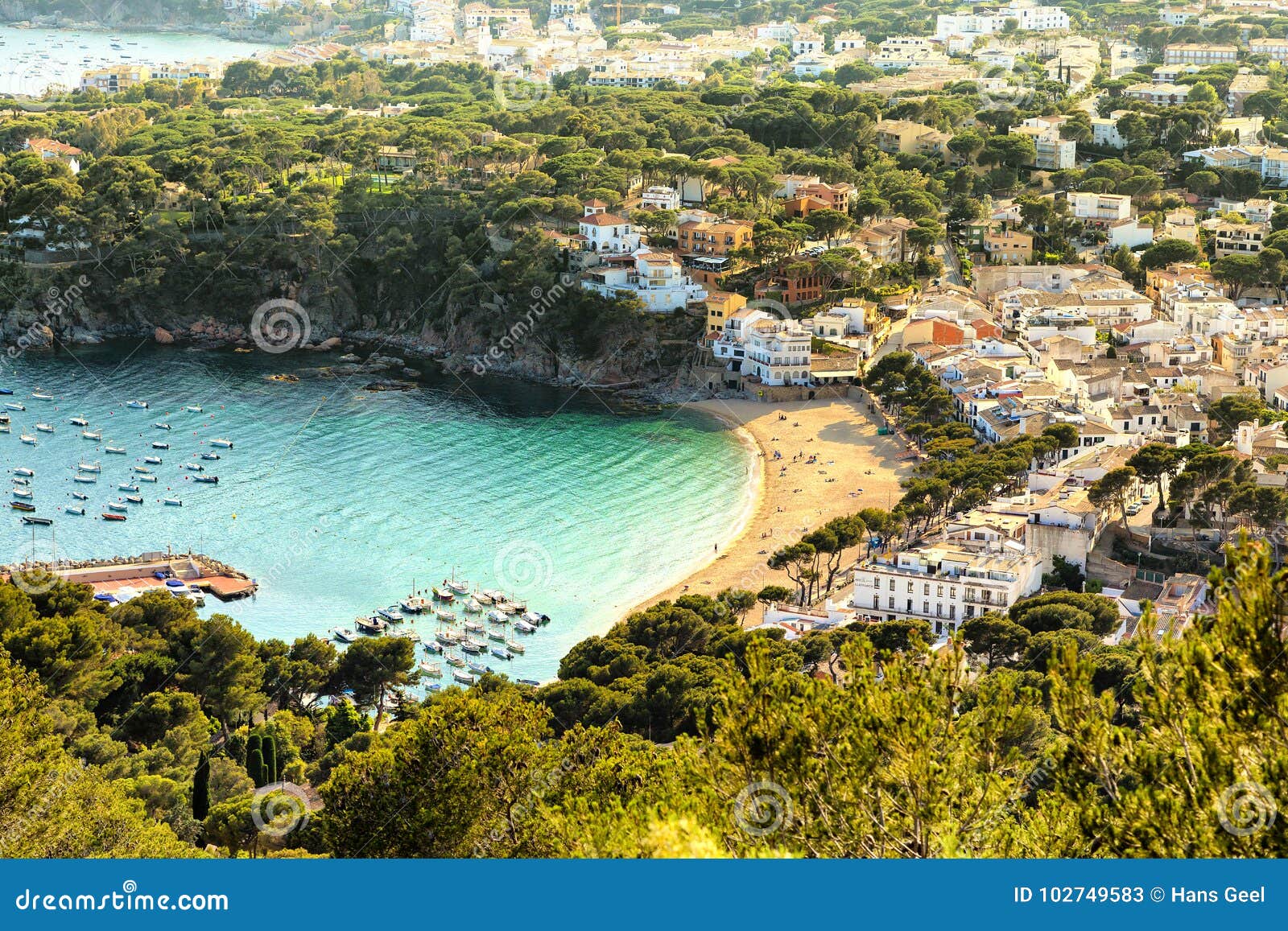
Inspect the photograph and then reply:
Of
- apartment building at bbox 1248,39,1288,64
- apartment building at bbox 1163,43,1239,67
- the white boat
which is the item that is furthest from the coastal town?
apartment building at bbox 1248,39,1288,64

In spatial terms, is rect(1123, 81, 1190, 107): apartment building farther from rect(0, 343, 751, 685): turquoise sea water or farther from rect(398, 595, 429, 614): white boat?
rect(398, 595, 429, 614): white boat

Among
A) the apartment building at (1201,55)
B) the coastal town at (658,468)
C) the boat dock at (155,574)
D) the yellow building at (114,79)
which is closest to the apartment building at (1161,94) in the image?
the coastal town at (658,468)

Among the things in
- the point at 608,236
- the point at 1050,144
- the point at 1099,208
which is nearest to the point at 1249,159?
the point at 1050,144

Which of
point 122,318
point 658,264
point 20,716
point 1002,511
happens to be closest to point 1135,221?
point 658,264

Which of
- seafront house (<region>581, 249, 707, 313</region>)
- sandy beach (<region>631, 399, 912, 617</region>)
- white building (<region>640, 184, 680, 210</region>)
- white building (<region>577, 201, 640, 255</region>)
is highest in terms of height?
white building (<region>640, 184, 680, 210</region>)

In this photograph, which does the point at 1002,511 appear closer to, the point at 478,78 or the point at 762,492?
the point at 762,492

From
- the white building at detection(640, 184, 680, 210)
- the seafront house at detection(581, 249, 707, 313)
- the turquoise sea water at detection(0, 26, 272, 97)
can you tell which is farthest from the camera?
the turquoise sea water at detection(0, 26, 272, 97)
